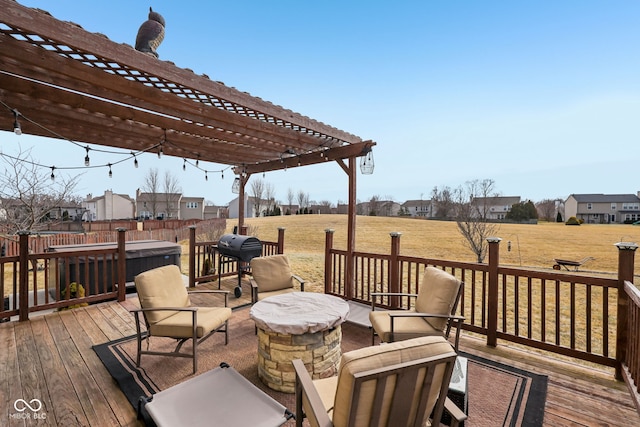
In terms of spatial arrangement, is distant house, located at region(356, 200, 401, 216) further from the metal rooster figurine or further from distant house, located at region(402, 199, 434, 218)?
the metal rooster figurine

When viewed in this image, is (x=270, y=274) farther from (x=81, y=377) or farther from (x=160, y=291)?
(x=81, y=377)

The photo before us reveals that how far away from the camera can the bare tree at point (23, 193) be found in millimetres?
7828

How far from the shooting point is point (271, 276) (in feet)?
14.0

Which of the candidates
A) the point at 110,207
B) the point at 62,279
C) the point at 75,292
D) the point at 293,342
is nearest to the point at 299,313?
the point at 293,342

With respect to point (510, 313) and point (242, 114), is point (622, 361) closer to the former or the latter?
point (510, 313)

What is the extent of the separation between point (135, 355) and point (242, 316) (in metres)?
1.52

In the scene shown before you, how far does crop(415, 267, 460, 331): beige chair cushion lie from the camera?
296cm

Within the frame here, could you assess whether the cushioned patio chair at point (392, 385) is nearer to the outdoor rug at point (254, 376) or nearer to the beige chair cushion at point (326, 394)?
the beige chair cushion at point (326, 394)

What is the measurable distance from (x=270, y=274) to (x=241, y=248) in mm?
1627

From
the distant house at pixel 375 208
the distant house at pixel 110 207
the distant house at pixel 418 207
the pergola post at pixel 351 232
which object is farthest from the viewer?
the distant house at pixel 418 207

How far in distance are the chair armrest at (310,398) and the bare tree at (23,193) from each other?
31.0ft

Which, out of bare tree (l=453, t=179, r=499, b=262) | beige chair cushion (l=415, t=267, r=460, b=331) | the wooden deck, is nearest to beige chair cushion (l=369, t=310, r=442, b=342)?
beige chair cushion (l=415, t=267, r=460, b=331)

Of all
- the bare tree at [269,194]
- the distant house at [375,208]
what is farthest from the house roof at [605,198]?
the bare tree at [269,194]

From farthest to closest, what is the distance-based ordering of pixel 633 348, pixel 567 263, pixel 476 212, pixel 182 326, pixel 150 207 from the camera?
pixel 150 207 → pixel 476 212 → pixel 567 263 → pixel 182 326 → pixel 633 348
